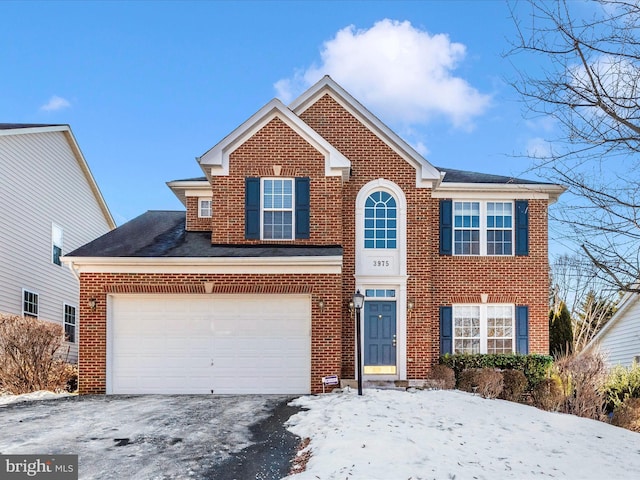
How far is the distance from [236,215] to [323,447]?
25.3 feet

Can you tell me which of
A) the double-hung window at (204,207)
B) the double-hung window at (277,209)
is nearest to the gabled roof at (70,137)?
the double-hung window at (204,207)

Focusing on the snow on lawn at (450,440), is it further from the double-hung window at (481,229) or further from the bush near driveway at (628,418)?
the double-hung window at (481,229)

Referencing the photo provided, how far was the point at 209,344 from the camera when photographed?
14836mm

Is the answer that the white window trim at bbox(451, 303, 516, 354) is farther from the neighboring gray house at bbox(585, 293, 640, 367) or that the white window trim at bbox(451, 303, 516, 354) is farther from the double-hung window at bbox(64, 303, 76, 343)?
the double-hung window at bbox(64, 303, 76, 343)

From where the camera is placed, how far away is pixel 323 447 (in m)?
9.09

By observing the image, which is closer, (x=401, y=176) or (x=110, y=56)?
(x=401, y=176)

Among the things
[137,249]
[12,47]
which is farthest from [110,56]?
[137,249]

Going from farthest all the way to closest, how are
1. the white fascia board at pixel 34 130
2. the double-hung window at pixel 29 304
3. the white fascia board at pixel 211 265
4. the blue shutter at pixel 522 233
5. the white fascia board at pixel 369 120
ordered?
the double-hung window at pixel 29 304
the white fascia board at pixel 34 130
the blue shutter at pixel 522 233
the white fascia board at pixel 369 120
the white fascia board at pixel 211 265

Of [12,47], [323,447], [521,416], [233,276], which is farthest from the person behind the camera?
[12,47]

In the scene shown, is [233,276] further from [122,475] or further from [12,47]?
[12,47]

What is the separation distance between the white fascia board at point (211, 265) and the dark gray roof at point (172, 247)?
0.52 feet

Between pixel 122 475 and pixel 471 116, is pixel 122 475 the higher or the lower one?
the lower one

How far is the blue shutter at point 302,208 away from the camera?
1557 cm
